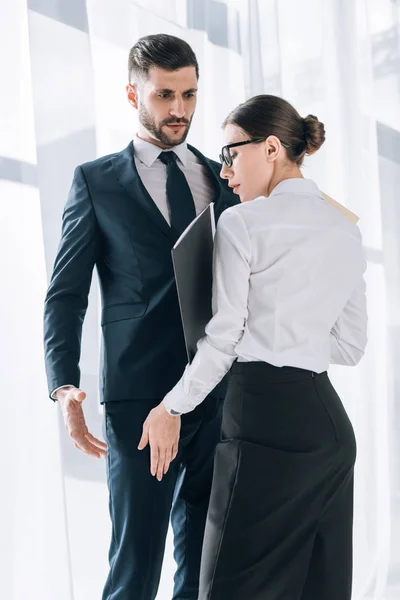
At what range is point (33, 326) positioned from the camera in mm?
1906

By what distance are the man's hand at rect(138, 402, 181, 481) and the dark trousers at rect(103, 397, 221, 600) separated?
75 mm

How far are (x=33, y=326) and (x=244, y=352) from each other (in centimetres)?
83

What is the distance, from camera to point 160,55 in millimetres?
1549

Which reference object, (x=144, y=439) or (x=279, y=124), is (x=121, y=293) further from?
(x=279, y=124)

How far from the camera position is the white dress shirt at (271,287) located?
1.22m

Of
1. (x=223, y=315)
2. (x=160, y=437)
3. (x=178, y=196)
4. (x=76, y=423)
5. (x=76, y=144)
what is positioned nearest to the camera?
(x=223, y=315)

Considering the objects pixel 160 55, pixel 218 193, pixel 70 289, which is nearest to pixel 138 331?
pixel 70 289

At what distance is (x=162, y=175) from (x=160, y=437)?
22.7 inches

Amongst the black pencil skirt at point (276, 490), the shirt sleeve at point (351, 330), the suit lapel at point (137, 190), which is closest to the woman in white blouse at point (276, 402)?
the black pencil skirt at point (276, 490)

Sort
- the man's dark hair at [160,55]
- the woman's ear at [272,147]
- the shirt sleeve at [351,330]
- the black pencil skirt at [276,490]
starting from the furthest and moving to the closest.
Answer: the man's dark hair at [160,55] → the shirt sleeve at [351,330] → the woman's ear at [272,147] → the black pencil skirt at [276,490]

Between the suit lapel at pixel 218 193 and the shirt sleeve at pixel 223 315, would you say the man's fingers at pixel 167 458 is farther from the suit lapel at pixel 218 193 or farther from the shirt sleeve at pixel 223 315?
the suit lapel at pixel 218 193

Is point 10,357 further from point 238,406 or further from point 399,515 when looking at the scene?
point 399,515

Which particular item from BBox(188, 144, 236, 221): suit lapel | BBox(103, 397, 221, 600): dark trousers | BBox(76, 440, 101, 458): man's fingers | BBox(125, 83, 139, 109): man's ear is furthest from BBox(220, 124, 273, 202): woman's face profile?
BBox(76, 440, 101, 458): man's fingers

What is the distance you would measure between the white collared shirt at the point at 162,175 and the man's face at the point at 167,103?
32mm
